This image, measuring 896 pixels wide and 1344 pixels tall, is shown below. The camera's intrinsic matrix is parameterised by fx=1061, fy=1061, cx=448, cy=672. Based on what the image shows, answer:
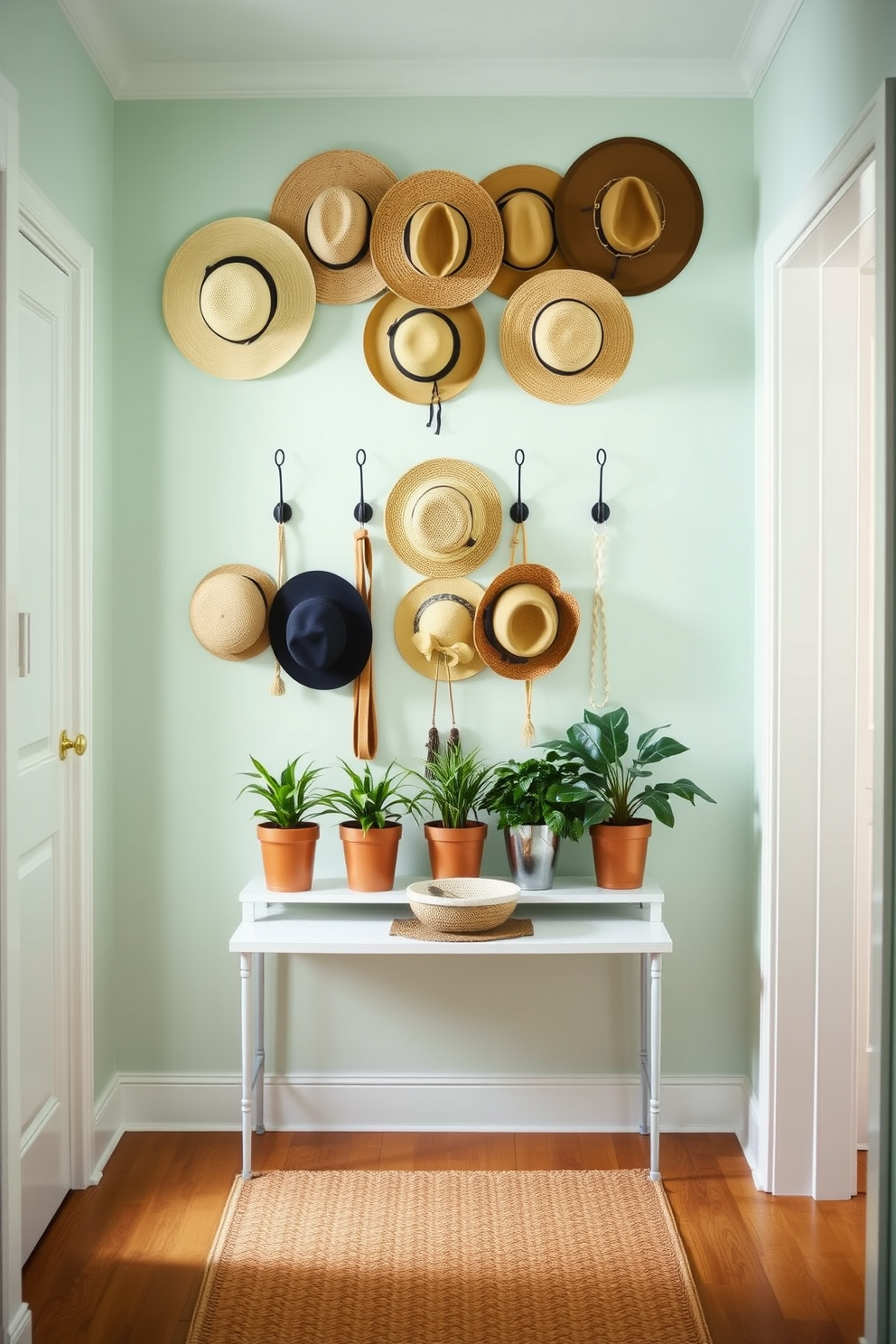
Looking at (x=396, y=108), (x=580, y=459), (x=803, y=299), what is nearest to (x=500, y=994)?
(x=580, y=459)

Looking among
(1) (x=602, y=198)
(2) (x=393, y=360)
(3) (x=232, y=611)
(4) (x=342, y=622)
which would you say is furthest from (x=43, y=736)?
(1) (x=602, y=198)

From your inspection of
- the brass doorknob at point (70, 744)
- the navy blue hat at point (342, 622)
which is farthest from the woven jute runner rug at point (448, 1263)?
the navy blue hat at point (342, 622)

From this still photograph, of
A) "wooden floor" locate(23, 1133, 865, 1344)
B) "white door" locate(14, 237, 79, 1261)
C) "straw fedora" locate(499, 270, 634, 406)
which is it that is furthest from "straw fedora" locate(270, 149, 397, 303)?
"wooden floor" locate(23, 1133, 865, 1344)

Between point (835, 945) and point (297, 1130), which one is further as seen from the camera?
point (297, 1130)

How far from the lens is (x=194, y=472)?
2.79 meters

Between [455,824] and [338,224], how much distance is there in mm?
1533

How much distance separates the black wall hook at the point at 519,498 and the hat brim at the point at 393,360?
0.23m

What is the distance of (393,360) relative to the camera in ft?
8.96

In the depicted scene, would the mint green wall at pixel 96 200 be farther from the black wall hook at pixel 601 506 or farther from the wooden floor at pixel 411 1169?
the black wall hook at pixel 601 506

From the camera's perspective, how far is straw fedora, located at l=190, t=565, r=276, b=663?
270cm

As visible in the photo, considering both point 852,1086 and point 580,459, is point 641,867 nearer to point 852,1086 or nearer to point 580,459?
point 852,1086

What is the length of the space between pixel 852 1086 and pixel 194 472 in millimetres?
2232

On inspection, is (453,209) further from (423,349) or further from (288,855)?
(288,855)

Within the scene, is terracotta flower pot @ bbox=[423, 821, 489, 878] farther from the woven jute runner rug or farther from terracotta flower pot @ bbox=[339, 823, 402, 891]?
the woven jute runner rug
